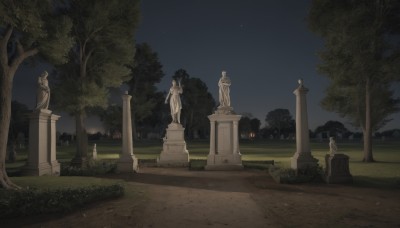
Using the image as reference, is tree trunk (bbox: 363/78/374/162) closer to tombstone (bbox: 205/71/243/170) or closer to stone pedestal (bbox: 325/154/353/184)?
tombstone (bbox: 205/71/243/170)

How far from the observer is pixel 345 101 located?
998 inches

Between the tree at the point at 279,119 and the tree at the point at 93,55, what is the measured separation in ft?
308

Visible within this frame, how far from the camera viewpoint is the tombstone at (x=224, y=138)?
63.8 feet

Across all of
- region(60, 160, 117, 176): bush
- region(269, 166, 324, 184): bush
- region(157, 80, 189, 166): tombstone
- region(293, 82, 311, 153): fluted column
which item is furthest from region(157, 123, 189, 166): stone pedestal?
region(293, 82, 311, 153): fluted column

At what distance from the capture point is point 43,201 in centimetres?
834

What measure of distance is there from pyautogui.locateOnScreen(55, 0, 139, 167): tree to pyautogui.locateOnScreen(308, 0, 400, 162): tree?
1341 centimetres

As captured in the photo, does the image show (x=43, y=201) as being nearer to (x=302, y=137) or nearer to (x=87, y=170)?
(x=87, y=170)

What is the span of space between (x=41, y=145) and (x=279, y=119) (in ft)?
346

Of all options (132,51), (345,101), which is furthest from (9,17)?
(345,101)

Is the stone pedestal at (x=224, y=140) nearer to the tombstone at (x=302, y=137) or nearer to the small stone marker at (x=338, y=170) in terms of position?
the tombstone at (x=302, y=137)

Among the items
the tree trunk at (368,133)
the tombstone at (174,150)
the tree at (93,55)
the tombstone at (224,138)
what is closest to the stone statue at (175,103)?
the tombstone at (174,150)

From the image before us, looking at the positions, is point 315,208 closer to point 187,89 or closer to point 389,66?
point 389,66

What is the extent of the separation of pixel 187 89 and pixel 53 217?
2280 inches

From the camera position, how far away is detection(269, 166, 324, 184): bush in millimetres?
13539
